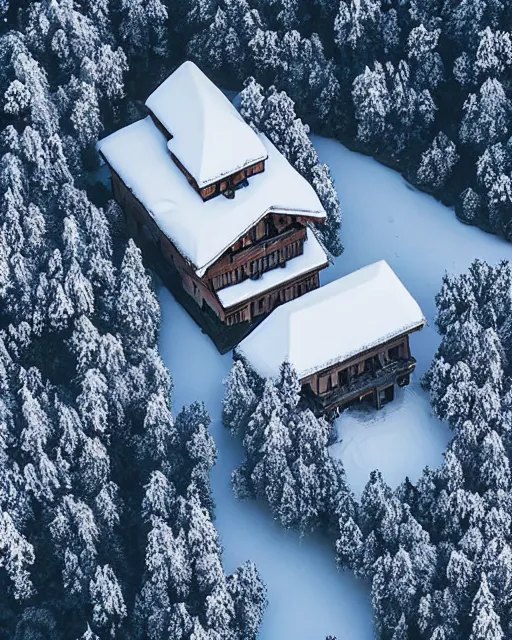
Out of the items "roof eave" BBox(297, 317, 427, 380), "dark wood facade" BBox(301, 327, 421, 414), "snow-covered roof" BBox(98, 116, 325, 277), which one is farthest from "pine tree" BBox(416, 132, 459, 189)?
"dark wood facade" BBox(301, 327, 421, 414)

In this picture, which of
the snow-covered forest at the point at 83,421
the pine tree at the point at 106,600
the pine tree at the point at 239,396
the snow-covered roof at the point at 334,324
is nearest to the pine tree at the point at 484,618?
the snow-covered forest at the point at 83,421

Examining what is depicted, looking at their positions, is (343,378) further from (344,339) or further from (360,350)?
(344,339)

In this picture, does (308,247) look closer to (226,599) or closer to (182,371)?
(182,371)

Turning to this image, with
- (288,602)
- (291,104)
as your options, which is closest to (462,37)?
(291,104)

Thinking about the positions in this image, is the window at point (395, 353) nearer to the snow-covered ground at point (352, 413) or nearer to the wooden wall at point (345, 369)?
the wooden wall at point (345, 369)

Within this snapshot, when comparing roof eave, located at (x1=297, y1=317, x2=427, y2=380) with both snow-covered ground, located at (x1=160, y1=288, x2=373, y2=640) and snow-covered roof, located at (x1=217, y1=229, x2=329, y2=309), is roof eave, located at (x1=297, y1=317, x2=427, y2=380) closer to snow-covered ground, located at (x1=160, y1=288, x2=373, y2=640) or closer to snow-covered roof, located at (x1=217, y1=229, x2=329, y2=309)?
snow-covered ground, located at (x1=160, y1=288, x2=373, y2=640)

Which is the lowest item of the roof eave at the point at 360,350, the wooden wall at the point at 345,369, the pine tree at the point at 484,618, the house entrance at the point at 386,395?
the pine tree at the point at 484,618
